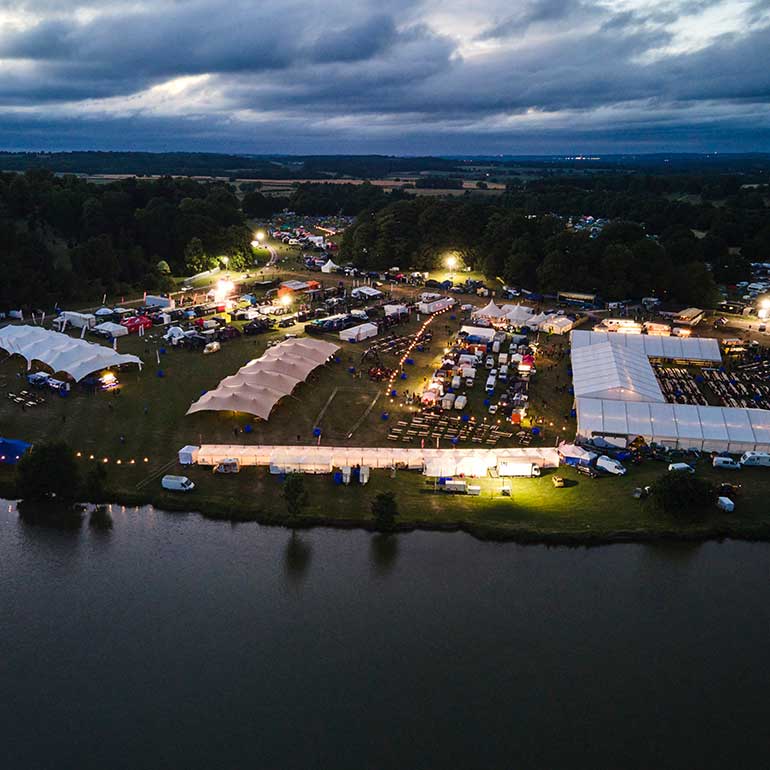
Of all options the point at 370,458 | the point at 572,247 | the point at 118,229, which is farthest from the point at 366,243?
the point at 370,458

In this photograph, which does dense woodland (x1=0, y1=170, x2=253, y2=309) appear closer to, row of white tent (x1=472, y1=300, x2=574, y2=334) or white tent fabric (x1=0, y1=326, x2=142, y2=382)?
white tent fabric (x1=0, y1=326, x2=142, y2=382)

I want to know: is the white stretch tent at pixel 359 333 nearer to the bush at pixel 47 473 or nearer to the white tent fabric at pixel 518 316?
the white tent fabric at pixel 518 316

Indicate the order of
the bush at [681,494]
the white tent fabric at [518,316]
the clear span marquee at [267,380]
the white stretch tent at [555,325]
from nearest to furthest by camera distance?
1. the bush at [681,494]
2. the clear span marquee at [267,380]
3. the white stretch tent at [555,325]
4. the white tent fabric at [518,316]

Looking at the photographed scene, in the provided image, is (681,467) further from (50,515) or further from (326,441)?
(50,515)

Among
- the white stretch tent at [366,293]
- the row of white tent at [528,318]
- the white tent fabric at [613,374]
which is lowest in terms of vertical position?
the white tent fabric at [613,374]

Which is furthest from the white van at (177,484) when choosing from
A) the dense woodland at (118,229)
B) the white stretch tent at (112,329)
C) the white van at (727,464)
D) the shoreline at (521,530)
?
the dense woodland at (118,229)

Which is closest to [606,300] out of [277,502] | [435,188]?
[277,502]

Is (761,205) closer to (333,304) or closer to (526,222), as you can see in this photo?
(526,222)

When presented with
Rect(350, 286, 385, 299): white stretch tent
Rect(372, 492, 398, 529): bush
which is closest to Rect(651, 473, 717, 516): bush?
Rect(372, 492, 398, 529): bush
